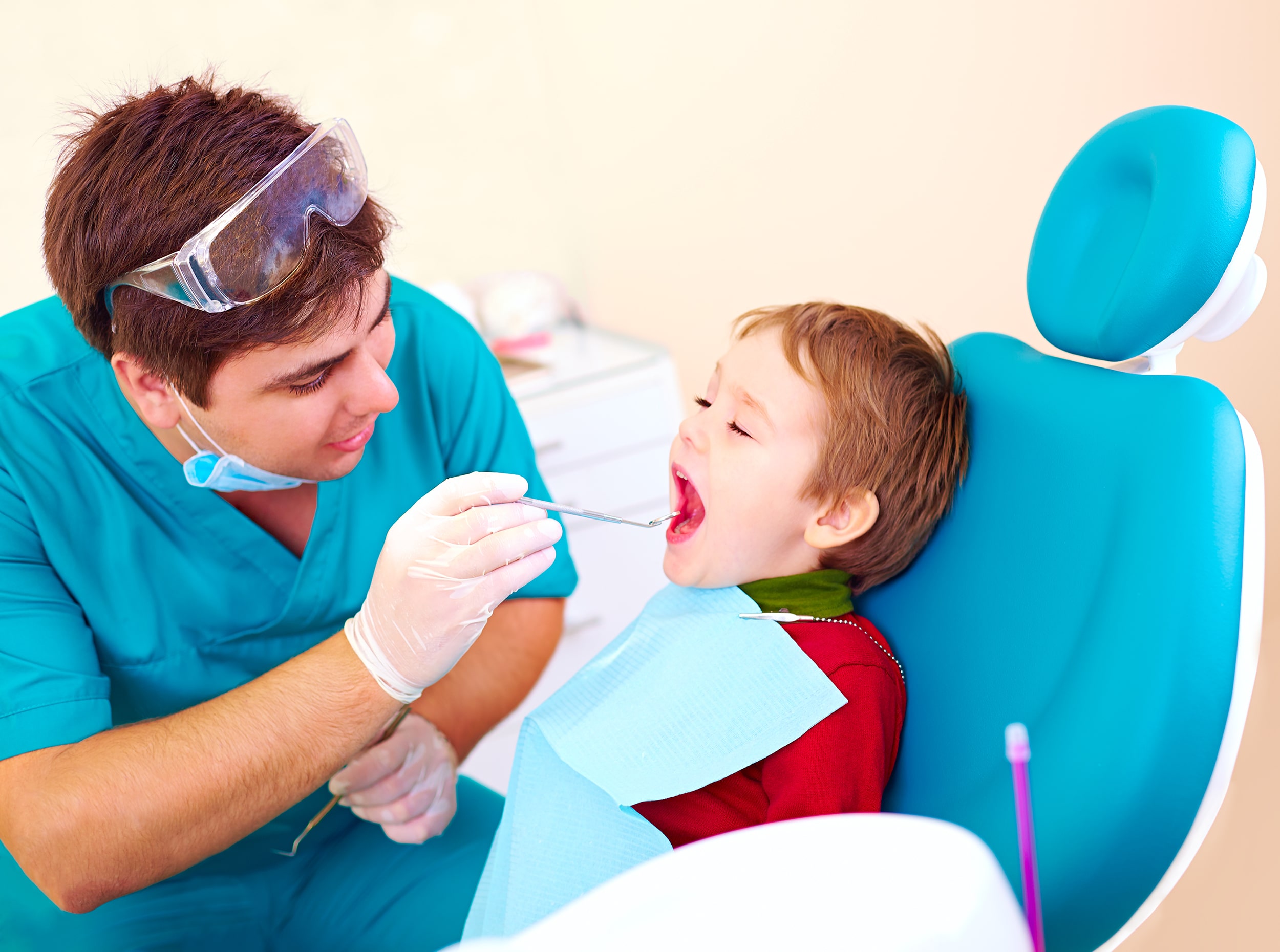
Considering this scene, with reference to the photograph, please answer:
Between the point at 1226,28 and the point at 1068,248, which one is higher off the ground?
the point at 1226,28

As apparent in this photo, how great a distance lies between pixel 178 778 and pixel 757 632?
1.95 feet

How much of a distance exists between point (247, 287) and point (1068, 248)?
A: 30.9 inches

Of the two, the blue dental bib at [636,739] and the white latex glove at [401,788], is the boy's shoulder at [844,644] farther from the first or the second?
the white latex glove at [401,788]

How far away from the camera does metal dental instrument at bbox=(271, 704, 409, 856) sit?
1215mm

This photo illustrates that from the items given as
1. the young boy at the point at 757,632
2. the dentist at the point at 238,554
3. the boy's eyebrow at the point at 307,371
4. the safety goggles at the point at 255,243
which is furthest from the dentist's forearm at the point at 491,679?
the safety goggles at the point at 255,243

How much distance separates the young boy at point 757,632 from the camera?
0.96m

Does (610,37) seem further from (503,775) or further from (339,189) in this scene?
(503,775)

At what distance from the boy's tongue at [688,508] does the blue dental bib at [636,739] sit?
0.07 meters

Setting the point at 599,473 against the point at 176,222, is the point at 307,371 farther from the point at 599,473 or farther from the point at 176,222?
the point at 599,473

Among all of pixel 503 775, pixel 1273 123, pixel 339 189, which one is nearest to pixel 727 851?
pixel 339 189

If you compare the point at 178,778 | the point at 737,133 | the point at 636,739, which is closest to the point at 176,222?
the point at 178,778

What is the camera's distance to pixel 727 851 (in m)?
0.50

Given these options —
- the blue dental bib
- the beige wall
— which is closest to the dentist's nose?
the blue dental bib

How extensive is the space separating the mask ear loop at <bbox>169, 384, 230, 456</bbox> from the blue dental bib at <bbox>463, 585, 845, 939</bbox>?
0.47 meters
